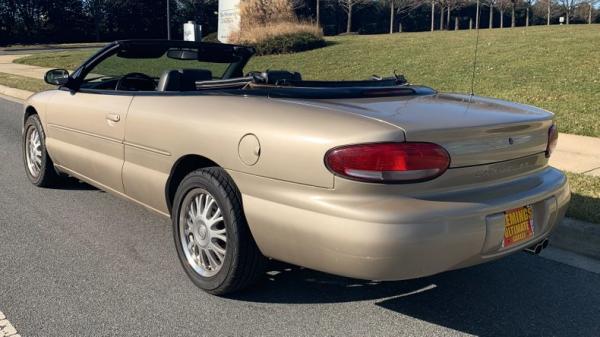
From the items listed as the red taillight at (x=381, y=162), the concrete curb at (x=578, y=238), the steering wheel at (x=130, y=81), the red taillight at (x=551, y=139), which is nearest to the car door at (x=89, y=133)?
the steering wheel at (x=130, y=81)

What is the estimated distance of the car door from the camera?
412cm

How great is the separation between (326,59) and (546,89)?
9975 mm

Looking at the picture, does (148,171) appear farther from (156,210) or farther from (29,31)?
(29,31)

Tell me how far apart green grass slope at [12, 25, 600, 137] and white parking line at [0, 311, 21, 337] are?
737cm

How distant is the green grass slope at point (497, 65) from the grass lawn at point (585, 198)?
260cm

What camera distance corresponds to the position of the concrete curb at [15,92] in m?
14.2

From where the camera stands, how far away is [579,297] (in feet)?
11.5

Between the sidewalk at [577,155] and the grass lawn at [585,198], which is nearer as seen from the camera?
the grass lawn at [585,198]

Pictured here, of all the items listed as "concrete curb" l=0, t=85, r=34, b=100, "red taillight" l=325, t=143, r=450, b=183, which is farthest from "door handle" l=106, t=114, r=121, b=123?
"concrete curb" l=0, t=85, r=34, b=100

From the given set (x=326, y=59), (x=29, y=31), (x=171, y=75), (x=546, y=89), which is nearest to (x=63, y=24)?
(x=29, y=31)

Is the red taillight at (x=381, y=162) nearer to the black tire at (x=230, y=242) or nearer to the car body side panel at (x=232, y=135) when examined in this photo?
the car body side panel at (x=232, y=135)

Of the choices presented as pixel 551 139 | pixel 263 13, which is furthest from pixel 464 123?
pixel 263 13

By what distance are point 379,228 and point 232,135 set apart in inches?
40.3

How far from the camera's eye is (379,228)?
260 centimetres
